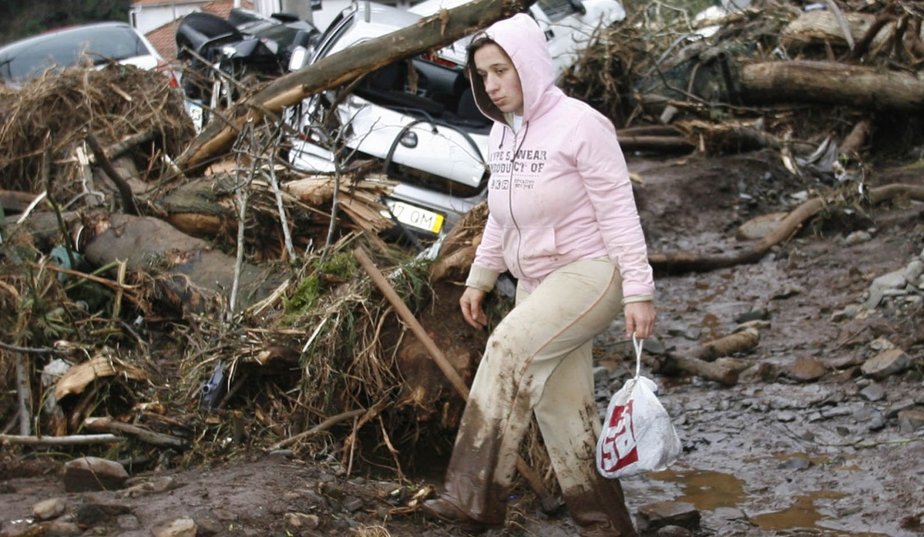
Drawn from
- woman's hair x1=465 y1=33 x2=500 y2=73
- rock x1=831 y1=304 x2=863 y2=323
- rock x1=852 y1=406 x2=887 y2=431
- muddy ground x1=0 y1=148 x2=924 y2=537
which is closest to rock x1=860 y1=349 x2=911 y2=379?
muddy ground x1=0 y1=148 x2=924 y2=537

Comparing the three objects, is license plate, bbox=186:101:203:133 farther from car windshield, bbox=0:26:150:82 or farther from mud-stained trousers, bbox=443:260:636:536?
mud-stained trousers, bbox=443:260:636:536

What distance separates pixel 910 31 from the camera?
11977mm

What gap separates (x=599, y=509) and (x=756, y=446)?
182 centimetres

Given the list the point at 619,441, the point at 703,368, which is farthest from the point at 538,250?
the point at 703,368

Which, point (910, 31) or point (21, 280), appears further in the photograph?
point (910, 31)

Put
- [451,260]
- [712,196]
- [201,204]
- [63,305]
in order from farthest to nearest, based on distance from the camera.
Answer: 1. [712,196]
2. [201,204]
3. [63,305]
4. [451,260]

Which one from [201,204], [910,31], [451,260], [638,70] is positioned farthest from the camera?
[638,70]

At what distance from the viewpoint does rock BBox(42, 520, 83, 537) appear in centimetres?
379

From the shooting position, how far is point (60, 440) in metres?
4.83

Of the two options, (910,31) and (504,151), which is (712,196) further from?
(504,151)

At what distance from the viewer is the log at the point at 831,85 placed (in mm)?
11352

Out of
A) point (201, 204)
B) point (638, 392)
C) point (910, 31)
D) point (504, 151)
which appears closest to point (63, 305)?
point (201, 204)

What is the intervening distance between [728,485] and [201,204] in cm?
329

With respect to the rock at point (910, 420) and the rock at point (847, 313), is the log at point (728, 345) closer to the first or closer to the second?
the rock at point (847, 313)
